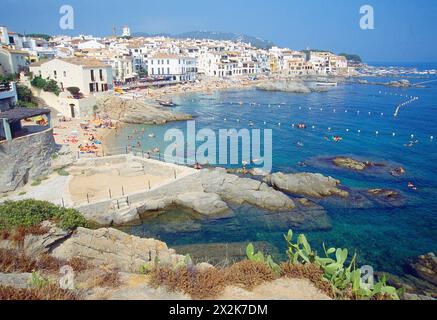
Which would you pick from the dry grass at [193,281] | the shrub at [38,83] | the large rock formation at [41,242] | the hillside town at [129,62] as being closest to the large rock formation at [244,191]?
the large rock formation at [41,242]

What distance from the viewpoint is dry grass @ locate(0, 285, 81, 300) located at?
22.0 feet

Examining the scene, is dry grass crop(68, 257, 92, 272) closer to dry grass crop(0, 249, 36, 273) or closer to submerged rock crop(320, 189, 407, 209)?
dry grass crop(0, 249, 36, 273)

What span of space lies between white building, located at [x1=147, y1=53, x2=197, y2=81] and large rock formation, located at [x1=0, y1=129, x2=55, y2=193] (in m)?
67.9

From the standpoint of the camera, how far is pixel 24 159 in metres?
21.9

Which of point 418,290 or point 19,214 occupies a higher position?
point 19,214

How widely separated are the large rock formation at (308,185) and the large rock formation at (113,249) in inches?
484

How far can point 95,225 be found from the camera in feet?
63.6

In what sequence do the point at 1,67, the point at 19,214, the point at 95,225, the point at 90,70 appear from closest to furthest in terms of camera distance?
the point at 19,214 < the point at 95,225 < the point at 1,67 < the point at 90,70

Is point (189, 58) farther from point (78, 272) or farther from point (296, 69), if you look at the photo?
point (78, 272)

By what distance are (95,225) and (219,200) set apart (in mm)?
7930

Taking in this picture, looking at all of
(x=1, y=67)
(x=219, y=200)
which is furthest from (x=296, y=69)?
(x=219, y=200)

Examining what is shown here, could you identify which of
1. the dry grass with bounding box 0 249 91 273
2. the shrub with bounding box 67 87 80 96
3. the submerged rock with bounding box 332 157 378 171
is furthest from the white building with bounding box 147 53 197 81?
the dry grass with bounding box 0 249 91 273

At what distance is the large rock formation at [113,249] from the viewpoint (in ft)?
46.6

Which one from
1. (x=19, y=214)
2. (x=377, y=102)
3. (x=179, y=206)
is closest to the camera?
(x=19, y=214)
